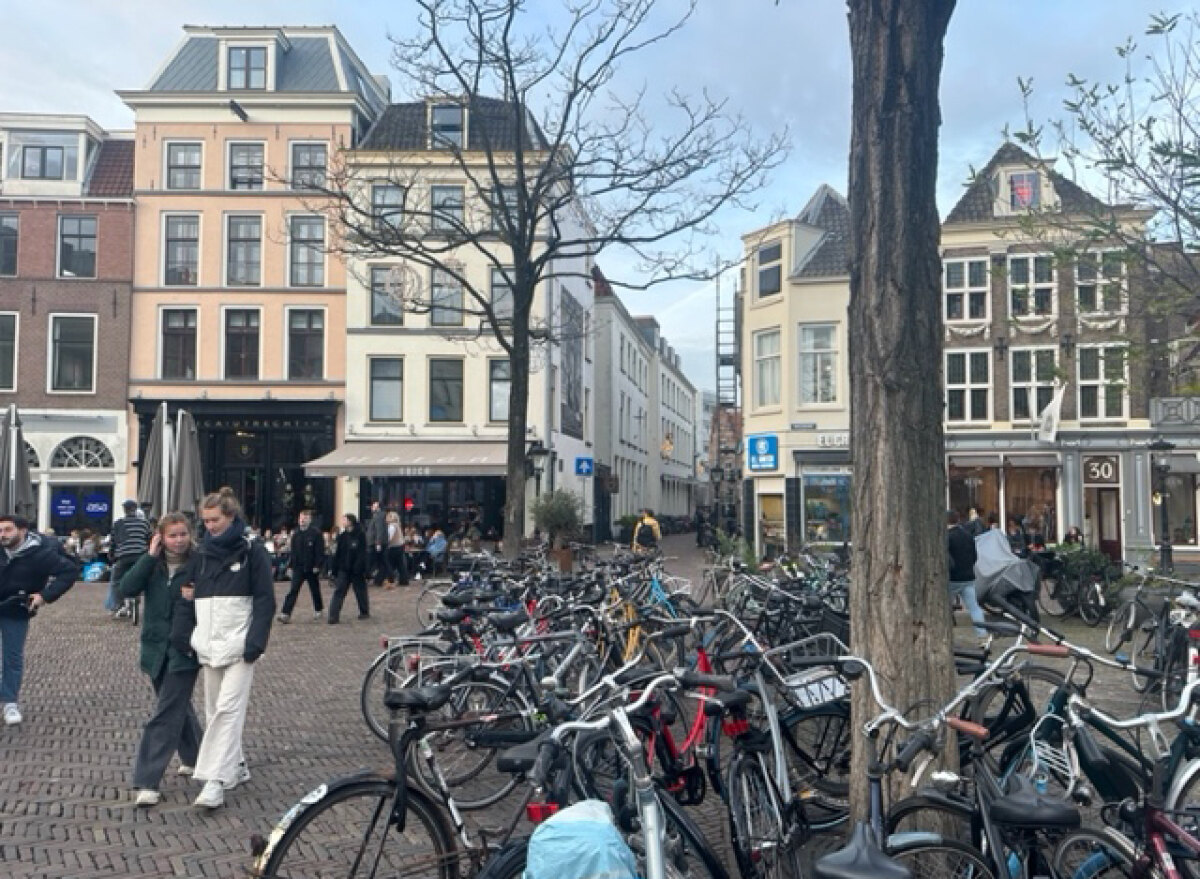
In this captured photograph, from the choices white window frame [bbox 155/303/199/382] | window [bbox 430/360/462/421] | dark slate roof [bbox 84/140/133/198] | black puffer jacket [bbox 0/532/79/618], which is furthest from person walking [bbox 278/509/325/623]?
dark slate roof [bbox 84/140/133/198]

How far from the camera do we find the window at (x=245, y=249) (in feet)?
95.7

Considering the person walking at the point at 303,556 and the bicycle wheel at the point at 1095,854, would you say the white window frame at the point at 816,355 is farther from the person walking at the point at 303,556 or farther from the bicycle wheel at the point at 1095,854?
the bicycle wheel at the point at 1095,854

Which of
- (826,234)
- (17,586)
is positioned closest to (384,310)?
(826,234)

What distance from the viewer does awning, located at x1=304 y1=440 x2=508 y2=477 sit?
2589 cm

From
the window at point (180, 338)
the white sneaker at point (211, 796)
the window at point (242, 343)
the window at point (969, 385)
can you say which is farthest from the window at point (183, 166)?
the white sneaker at point (211, 796)

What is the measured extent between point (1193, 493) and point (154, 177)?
104ft

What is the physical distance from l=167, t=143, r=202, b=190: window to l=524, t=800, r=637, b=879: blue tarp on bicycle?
30.2m

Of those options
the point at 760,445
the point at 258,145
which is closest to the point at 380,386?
the point at 258,145

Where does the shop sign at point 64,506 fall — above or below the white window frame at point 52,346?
below

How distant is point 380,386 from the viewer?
28.9 m

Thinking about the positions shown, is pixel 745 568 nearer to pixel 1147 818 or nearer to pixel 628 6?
pixel 628 6

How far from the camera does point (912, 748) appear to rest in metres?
3.37

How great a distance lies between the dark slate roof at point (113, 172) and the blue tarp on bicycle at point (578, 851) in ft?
102

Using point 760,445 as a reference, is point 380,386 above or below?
above
